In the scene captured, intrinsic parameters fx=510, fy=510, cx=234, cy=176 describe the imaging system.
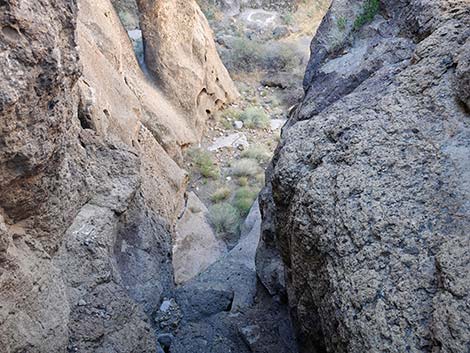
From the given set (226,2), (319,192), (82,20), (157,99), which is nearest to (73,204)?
(319,192)

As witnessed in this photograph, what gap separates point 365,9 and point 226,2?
11.4 metres

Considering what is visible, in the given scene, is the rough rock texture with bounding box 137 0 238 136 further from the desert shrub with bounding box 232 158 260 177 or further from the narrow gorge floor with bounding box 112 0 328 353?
the desert shrub with bounding box 232 158 260 177

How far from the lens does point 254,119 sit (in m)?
10.5

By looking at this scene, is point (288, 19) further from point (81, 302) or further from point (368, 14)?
point (81, 302)

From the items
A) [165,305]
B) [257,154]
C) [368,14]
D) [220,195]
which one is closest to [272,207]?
[165,305]

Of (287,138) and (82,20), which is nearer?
(287,138)

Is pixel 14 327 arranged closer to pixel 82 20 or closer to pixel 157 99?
pixel 82 20

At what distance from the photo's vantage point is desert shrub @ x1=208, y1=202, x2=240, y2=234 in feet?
24.6

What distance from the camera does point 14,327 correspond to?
8.58ft

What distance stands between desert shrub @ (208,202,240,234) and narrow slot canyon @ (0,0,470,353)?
2.51ft

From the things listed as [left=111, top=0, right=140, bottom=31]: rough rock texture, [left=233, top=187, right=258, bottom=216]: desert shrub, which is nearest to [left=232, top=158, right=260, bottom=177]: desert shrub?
[left=233, top=187, right=258, bottom=216]: desert shrub

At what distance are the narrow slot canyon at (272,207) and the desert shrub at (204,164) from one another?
1.95m

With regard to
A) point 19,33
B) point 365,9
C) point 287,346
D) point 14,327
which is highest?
point 365,9

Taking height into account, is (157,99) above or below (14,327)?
above
